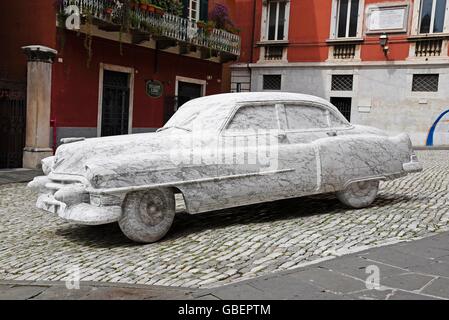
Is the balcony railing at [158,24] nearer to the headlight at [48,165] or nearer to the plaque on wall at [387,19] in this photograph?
the plaque on wall at [387,19]

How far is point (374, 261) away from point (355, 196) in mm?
2624

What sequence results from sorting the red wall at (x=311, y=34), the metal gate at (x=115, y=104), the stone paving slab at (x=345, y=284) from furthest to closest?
the red wall at (x=311, y=34) < the metal gate at (x=115, y=104) < the stone paving slab at (x=345, y=284)

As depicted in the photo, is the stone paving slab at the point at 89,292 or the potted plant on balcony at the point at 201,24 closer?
the stone paving slab at the point at 89,292

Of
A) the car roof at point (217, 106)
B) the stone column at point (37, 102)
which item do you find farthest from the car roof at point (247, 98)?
the stone column at point (37, 102)

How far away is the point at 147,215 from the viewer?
5484 millimetres

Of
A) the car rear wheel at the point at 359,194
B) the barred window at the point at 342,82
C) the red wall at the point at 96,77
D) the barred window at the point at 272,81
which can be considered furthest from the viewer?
the barred window at the point at 272,81

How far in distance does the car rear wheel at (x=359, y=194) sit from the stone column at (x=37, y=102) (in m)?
8.45

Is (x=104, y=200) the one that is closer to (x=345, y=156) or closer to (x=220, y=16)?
(x=345, y=156)

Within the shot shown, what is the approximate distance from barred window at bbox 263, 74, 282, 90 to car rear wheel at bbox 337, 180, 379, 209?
17.1 meters

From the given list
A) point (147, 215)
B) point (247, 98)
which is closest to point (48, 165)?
point (147, 215)

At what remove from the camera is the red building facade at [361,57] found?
792 inches

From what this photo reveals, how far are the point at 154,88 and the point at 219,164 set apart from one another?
12.0m

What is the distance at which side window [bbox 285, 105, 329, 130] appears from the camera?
659 cm

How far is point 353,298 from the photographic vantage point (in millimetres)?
3613
